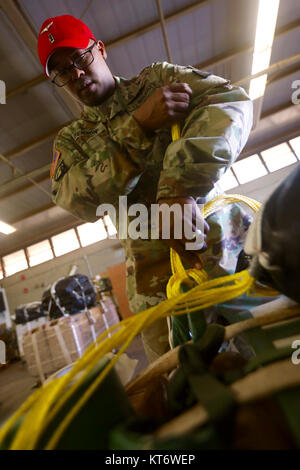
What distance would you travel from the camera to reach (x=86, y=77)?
3.03ft

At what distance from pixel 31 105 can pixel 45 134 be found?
2.44 feet

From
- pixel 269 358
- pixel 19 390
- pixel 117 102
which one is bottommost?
pixel 19 390

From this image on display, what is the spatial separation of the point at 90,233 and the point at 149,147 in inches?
335

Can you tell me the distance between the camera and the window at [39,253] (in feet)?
30.0

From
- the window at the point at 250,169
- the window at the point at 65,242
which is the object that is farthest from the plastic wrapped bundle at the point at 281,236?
the window at the point at 65,242

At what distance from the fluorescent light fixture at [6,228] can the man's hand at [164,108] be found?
8.06m

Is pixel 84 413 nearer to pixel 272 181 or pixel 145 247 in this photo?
pixel 145 247

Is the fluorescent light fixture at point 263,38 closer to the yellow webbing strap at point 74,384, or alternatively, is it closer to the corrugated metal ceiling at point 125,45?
the corrugated metal ceiling at point 125,45

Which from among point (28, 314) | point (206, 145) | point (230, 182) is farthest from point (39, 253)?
point (206, 145)

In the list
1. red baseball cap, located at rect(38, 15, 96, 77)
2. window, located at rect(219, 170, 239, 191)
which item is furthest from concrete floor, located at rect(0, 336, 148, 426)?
window, located at rect(219, 170, 239, 191)

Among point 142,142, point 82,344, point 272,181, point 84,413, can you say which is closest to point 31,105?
point 82,344

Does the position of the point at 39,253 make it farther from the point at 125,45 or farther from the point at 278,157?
the point at 278,157

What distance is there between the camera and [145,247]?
0.87 meters

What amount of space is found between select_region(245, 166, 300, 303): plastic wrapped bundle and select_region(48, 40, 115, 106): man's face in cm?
89
